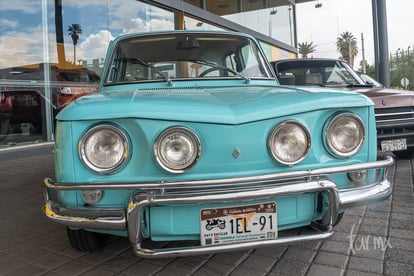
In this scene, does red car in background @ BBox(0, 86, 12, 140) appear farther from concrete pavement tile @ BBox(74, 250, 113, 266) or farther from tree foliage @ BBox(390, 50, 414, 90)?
tree foliage @ BBox(390, 50, 414, 90)

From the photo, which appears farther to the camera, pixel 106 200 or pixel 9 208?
pixel 9 208

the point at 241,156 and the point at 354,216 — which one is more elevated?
the point at 241,156

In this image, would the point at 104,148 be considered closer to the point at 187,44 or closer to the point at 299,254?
the point at 299,254

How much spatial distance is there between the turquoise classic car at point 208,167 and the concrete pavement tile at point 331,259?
0.36 m

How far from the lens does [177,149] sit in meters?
1.78

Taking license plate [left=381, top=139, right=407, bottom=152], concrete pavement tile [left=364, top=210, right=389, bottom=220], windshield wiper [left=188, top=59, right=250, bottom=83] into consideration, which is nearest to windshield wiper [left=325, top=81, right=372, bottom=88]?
license plate [left=381, top=139, right=407, bottom=152]

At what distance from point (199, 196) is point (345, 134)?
905 millimetres

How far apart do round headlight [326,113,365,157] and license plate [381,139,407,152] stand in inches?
112

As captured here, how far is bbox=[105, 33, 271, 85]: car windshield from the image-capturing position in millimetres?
2914

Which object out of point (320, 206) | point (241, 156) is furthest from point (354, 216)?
point (241, 156)

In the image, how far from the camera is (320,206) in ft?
6.21

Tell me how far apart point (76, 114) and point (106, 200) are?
0.46 meters

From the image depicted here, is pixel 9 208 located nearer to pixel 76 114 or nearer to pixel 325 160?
pixel 76 114

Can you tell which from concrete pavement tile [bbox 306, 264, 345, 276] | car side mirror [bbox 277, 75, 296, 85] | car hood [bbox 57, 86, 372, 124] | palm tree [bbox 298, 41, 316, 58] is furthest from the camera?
palm tree [bbox 298, 41, 316, 58]
